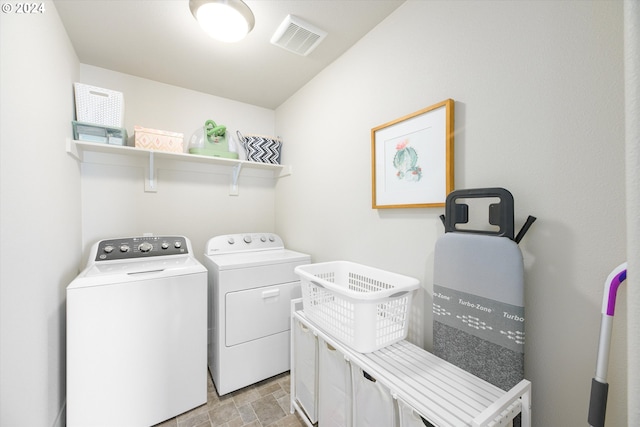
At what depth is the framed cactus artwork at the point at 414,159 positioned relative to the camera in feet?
3.86

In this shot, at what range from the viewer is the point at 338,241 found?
1.89 metres

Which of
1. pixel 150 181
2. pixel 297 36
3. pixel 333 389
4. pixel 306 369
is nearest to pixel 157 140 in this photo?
pixel 150 181

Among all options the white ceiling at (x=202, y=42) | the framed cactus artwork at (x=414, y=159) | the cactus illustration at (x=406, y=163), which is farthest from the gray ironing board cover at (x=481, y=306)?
the white ceiling at (x=202, y=42)

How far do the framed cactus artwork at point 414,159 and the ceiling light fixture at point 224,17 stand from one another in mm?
984

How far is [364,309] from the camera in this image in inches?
42.7

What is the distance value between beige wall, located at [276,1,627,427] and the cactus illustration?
186mm

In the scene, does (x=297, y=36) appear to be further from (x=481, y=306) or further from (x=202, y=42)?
(x=481, y=306)

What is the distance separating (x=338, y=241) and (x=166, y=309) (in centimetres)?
123

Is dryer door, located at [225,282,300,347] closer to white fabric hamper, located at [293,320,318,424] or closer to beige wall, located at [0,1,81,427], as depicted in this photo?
white fabric hamper, located at [293,320,318,424]

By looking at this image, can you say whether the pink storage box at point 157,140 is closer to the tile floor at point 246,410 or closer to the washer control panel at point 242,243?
the washer control panel at point 242,243

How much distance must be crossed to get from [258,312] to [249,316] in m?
0.07

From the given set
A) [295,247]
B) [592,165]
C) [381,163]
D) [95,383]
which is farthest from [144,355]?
[592,165]

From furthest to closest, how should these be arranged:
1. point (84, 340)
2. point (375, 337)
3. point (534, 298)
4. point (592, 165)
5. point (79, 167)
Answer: point (79, 167)
point (84, 340)
point (375, 337)
point (534, 298)
point (592, 165)

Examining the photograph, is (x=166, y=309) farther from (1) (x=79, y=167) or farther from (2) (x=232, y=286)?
(1) (x=79, y=167)
